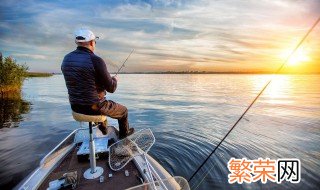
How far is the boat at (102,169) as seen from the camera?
504cm

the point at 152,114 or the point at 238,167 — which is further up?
the point at 238,167

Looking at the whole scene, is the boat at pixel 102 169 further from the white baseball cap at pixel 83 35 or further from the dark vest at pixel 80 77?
the white baseball cap at pixel 83 35

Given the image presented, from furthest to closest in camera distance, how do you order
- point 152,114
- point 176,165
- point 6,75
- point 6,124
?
point 6,75
point 152,114
point 6,124
point 176,165

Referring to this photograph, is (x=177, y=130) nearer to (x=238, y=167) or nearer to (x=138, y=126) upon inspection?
(x=138, y=126)

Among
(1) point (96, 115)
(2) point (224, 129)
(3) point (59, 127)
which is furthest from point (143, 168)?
(3) point (59, 127)

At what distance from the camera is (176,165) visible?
9.85 metres

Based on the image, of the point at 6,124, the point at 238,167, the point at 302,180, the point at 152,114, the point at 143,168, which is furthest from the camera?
the point at 152,114

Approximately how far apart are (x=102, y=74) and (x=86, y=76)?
0.31 metres

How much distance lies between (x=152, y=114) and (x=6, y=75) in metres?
34.2

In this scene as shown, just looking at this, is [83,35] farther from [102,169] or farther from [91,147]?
[102,169]

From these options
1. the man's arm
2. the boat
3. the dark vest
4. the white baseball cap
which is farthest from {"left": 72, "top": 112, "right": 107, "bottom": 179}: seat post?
the white baseball cap

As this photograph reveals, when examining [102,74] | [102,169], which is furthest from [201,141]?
[102,74]

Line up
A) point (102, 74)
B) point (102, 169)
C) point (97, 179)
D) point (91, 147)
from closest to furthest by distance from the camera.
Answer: point (102, 74) → point (91, 147) → point (97, 179) → point (102, 169)

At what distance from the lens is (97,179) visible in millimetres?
5387
